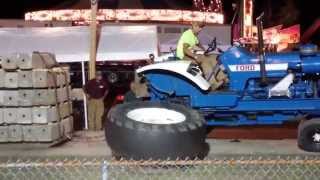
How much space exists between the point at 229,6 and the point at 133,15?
30.1 metres

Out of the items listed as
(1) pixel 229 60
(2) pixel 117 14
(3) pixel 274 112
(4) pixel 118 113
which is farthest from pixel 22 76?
(2) pixel 117 14

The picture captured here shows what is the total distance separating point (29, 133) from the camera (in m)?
12.6

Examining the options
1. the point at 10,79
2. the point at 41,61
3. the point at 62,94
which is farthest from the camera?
the point at 62,94

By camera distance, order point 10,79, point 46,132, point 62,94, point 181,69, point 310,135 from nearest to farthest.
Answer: point 310,135, point 181,69, point 46,132, point 10,79, point 62,94

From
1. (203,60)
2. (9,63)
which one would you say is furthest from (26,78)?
(203,60)

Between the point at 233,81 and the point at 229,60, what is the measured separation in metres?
0.39

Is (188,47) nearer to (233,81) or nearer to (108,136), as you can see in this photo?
(233,81)

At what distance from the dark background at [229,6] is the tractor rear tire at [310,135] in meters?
17.0

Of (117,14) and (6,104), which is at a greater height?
(117,14)

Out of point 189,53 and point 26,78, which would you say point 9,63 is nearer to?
point 26,78

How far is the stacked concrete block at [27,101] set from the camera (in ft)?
41.4

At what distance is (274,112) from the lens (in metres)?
11.9

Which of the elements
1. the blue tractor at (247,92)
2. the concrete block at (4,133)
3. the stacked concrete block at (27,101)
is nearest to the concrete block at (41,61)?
the stacked concrete block at (27,101)

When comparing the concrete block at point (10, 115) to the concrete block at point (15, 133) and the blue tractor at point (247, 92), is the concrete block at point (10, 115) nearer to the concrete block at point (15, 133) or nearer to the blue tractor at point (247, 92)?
the concrete block at point (15, 133)
